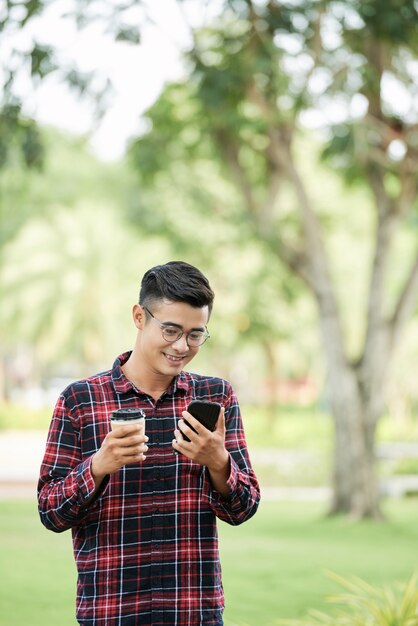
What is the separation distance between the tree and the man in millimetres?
8186

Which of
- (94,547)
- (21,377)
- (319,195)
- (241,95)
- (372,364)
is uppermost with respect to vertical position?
(21,377)

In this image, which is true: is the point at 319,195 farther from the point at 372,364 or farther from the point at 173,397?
the point at 173,397

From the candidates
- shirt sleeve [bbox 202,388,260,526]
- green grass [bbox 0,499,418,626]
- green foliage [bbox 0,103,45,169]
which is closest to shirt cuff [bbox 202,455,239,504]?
shirt sleeve [bbox 202,388,260,526]

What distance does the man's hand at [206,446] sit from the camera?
7.97 ft

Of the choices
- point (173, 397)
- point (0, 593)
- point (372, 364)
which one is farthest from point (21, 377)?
point (173, 397)

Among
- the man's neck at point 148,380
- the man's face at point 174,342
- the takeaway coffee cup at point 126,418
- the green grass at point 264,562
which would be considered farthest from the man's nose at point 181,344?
the green grass at point 264,562

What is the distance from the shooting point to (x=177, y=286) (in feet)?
8.59

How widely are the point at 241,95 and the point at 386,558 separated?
200 inches

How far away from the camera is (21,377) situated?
2281 inches

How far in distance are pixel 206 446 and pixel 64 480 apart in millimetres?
347

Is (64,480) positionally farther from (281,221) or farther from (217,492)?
(281,221)

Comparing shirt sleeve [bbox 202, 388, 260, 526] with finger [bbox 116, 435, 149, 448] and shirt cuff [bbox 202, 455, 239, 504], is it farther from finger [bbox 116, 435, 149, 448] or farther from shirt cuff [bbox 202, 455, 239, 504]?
finger [bbox 116, 435, 149, 448]

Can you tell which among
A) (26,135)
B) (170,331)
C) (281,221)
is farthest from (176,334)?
(281,221)

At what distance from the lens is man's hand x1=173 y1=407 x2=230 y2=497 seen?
243 centimetres
